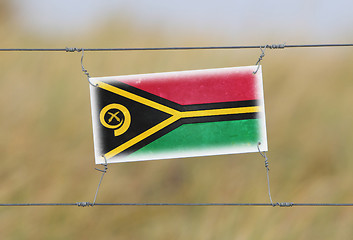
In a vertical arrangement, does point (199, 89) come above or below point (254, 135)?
above

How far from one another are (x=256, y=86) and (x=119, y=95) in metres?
0.68

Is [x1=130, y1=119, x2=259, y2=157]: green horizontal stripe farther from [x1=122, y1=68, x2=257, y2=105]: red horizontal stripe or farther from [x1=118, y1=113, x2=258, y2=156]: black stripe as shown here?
[x1=122, y1=68, x2=257, y2=105]: red horizontal stripe

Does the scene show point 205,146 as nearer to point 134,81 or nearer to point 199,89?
point 199,89

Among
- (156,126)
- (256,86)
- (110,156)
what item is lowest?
(110,156)

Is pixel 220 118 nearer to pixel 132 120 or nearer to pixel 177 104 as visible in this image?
pixel 177 104

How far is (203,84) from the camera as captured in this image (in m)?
2.09

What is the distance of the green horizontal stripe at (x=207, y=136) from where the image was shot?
2070 mm

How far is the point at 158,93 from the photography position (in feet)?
6.89

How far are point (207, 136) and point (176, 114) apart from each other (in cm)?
19

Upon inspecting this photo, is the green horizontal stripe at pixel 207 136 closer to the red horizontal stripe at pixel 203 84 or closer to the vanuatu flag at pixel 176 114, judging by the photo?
the vanuatu flag at pixel 176 114

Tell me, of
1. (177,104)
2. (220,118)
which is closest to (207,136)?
(220,118)

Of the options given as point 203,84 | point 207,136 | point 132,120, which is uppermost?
point 203,84

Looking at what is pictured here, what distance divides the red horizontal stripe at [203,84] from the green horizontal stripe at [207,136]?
0.12m

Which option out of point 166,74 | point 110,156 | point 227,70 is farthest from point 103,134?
point 227,70
